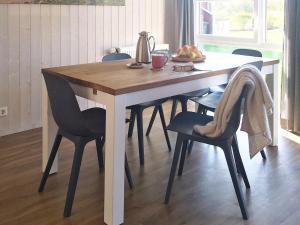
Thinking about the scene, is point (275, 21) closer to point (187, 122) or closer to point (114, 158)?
point (187, 122)

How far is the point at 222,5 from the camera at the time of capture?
473 cm

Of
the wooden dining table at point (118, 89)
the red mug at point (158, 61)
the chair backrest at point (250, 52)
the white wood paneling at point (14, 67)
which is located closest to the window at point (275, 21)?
the chair backrest at point (250, 52)

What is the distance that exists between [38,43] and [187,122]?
6.31 ft

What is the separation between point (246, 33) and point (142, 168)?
2385mm

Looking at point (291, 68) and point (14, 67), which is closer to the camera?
point (14, 67)

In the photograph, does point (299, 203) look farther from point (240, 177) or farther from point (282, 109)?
point (282, 109)

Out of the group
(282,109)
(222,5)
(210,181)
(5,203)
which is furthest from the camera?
(222,5)

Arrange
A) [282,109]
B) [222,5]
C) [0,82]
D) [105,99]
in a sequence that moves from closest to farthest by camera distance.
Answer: [105,99] < [0,82] < [282,109] < [222,5]

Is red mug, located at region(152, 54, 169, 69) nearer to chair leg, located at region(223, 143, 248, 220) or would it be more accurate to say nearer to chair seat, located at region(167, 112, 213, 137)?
chair seat, located at region(167, 112, 213, 137)

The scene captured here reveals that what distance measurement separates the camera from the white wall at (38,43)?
3535 millimetres

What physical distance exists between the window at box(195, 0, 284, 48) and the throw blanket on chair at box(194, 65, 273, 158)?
7.02ft

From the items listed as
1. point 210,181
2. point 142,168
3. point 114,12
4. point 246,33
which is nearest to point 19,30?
point 114,12

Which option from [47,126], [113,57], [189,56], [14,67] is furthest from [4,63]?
[189,56]

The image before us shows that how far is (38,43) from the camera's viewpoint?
3715 mm
